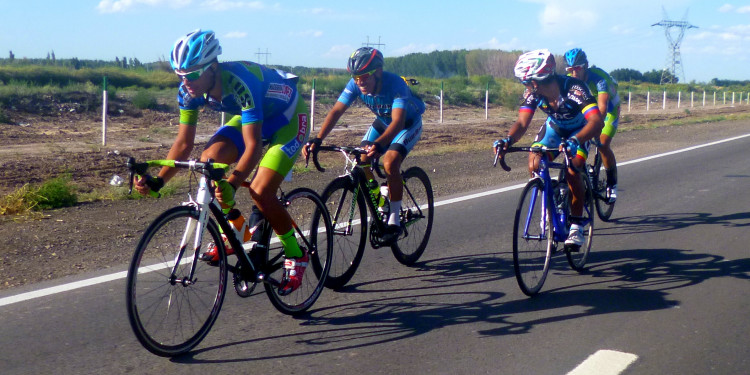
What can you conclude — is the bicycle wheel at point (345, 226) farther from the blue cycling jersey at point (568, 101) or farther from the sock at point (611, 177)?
the sock at point (611, 177)

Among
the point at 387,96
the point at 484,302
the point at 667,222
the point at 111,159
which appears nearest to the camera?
the point at 484,302

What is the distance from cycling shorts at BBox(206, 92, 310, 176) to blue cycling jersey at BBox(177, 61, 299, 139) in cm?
4

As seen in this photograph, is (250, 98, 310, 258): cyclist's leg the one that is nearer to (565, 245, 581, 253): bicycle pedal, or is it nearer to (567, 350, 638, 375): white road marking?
(567, 350, 638, 375): white road marking

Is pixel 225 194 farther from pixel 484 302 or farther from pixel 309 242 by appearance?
pixel 484 302

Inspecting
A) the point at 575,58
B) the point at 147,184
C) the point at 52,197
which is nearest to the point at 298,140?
the point at 147,184

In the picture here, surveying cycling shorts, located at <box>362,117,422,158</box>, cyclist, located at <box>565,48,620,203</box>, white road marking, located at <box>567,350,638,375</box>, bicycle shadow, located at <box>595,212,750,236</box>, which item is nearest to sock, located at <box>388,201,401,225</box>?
cycling shorts, located at <box>362,117,422,158</box>

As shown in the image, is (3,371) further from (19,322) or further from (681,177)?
(681,177)

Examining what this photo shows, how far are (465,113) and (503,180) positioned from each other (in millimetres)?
23278

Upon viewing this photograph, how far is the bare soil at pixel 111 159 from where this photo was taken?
275 inches

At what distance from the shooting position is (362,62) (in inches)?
239

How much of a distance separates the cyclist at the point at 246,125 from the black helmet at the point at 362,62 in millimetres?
855

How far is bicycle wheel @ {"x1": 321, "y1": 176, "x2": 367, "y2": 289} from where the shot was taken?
5.81 metres

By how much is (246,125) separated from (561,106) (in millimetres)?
3236

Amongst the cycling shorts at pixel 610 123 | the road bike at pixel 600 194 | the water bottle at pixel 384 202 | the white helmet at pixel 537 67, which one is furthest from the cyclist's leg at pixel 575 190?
the cycling shorts at pixel 610 123
